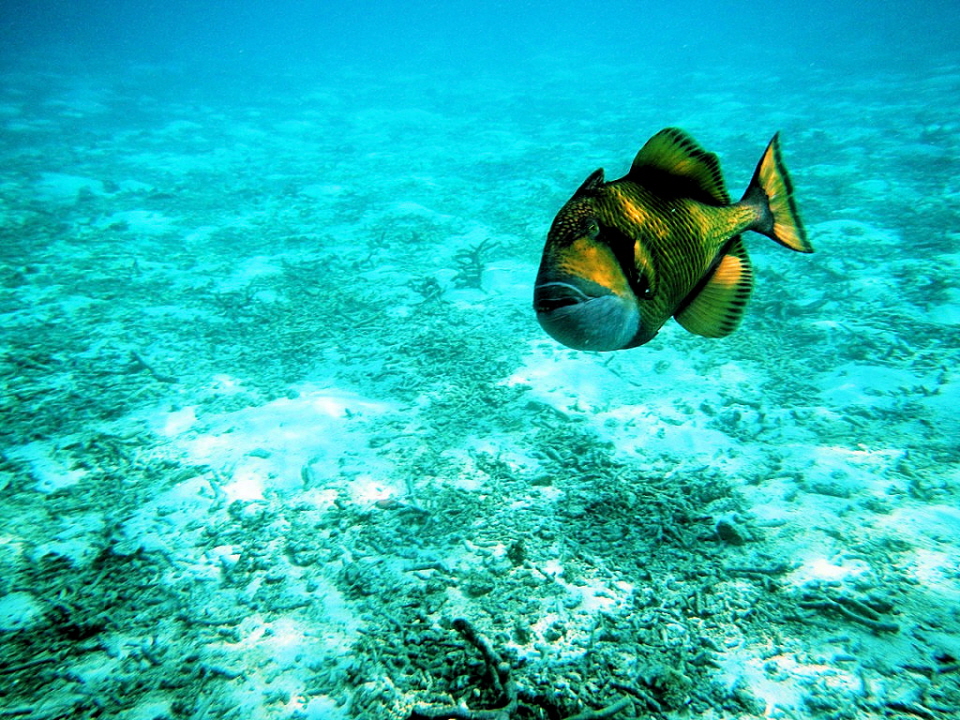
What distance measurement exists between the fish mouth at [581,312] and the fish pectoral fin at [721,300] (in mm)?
508

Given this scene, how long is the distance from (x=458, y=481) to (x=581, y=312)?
2870 mm

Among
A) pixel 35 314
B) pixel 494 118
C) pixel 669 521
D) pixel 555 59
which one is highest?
pixel 555 59

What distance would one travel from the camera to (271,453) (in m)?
4.14

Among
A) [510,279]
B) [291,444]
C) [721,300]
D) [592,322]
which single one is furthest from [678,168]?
[510,279]

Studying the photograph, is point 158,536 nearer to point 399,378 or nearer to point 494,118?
point 399,378

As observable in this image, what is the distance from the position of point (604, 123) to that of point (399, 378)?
18098 mm

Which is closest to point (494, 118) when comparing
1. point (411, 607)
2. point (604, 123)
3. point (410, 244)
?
point (604, 123)

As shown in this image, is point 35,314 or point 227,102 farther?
point 227,102

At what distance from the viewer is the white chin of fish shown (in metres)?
1.07

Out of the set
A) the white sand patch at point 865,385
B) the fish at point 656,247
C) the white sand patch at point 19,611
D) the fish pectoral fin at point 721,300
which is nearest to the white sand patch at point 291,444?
the white sand patch at point 19,611

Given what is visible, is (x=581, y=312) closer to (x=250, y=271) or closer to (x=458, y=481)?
(x=458, y=481)

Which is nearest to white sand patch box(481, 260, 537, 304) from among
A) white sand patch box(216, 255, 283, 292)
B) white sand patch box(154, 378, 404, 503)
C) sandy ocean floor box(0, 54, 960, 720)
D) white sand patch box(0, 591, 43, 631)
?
sandy ocean floor box(0, 54, 960, 720)

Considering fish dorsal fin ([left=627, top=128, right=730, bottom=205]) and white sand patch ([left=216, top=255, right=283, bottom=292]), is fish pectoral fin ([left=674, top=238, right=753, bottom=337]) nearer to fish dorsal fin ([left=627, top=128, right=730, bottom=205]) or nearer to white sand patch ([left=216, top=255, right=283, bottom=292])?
fish dorsal fin ([left=627, top=128, right=730, bottom=205])

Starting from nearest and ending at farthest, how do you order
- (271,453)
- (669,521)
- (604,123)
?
(669,521) < (271,453) < (604,123)
